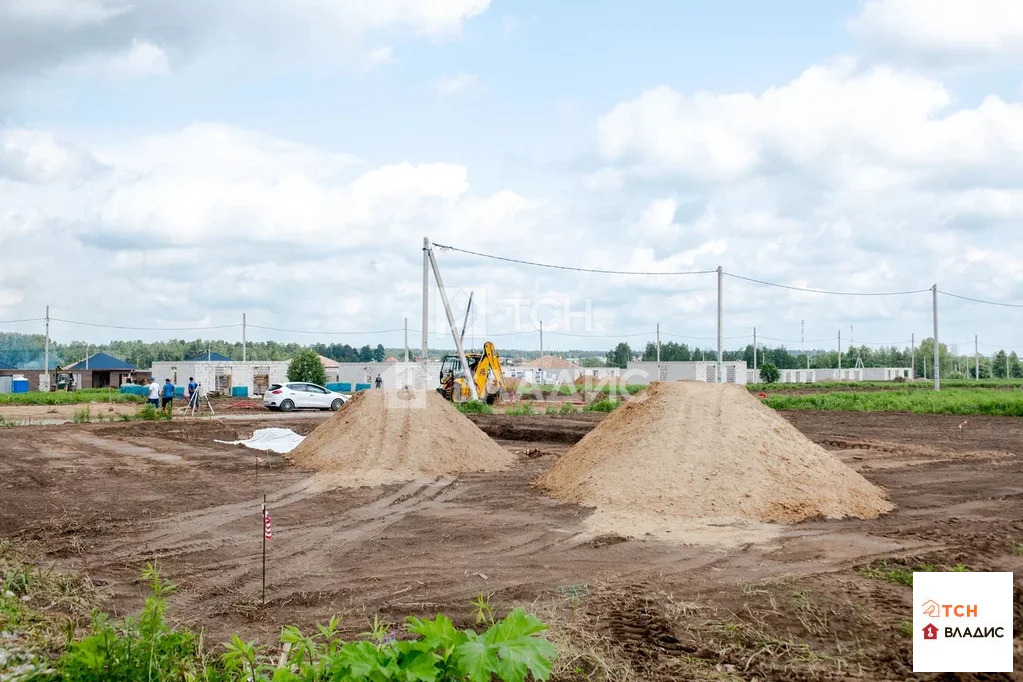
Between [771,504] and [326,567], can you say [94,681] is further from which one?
[771,504]

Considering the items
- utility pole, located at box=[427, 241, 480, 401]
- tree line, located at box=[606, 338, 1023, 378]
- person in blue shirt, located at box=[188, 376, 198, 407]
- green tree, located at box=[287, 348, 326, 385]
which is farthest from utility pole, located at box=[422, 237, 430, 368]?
tree line, located at box=[606, 338, 1023, 378]

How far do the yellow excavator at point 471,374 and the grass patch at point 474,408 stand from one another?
1.07 meters

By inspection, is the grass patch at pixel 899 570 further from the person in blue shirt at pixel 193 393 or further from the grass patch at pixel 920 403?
the person in blue shirt at pixel 193 393

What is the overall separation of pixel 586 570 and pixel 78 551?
5.99 meters

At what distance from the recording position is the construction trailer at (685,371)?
63.1 m

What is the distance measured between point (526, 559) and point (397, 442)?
8.71 metres

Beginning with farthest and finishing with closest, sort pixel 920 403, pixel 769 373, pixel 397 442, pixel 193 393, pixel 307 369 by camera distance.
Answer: pixel 769 373, pixel 307 369, pixel 920 403, pixel 193 393, pixel 397 442

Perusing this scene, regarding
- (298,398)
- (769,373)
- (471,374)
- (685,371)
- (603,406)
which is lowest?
(603,406)

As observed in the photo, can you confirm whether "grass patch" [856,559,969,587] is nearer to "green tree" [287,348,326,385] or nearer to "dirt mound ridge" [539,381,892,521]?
"dirt mound ridge" [539,381,892,521]

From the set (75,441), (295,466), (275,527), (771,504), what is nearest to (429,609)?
(275,527)

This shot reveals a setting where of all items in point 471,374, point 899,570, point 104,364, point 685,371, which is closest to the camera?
point 899,570

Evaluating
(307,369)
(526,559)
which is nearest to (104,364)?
(307,369)

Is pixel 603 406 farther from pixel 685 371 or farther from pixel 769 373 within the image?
pixel 769 373

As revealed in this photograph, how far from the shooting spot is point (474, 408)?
3262 cm
